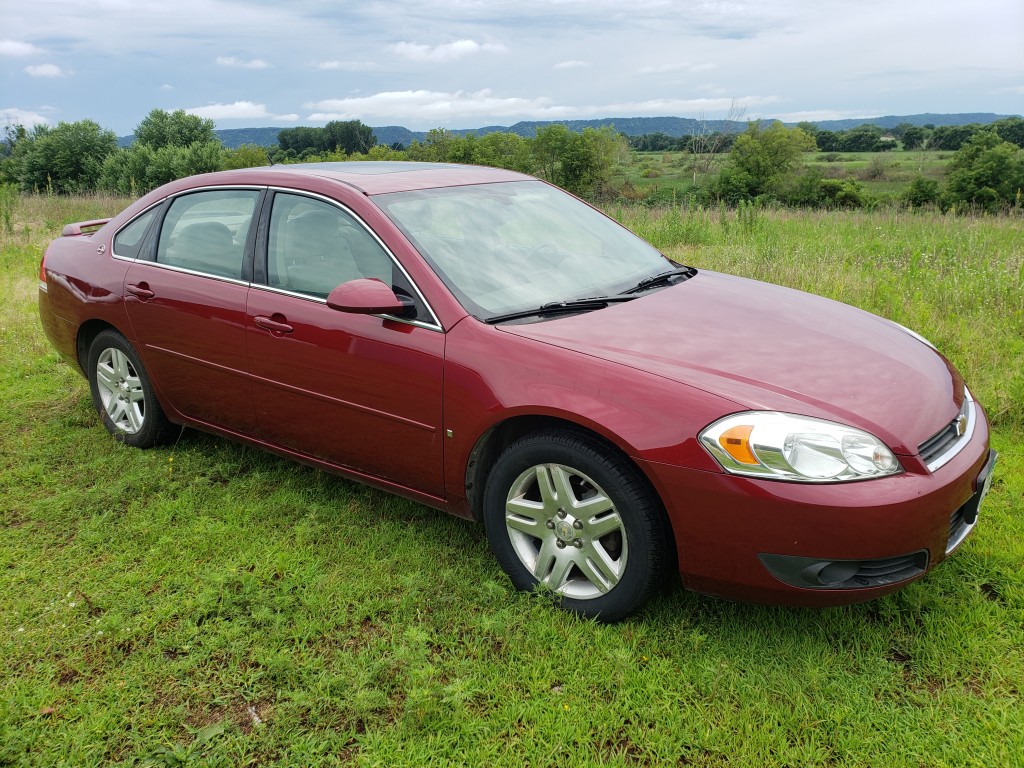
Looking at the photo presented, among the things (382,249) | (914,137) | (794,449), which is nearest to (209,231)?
(382,249)

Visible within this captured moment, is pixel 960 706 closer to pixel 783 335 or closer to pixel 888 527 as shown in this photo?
pixel 888 527

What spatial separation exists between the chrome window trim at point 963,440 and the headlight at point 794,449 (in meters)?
0.21

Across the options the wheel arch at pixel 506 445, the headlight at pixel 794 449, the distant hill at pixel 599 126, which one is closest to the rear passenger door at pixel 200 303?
the wheel arch at pixel 506 445

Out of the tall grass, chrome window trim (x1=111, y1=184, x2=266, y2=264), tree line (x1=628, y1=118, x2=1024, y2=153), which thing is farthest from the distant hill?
chrome window trim (x1=111, y1=184, x2=266, y2=264)

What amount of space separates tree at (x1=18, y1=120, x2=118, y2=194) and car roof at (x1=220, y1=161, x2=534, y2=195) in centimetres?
6404

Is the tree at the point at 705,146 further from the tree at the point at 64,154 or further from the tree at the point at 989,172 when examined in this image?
the tree at the point at 64,154

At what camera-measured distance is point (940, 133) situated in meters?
53.4

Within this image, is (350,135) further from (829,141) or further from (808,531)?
(808,531)

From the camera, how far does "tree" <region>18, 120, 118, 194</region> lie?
59906 mm

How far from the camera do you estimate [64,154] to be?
61344mm

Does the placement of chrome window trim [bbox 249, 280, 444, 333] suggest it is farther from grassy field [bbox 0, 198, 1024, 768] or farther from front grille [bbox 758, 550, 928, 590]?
front grille [bbox 758, 550, 928, 590]

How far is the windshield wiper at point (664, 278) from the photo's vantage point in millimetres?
3598

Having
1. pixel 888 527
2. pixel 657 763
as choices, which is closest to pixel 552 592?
pixel 657 763

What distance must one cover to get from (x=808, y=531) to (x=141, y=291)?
3.62 meters
